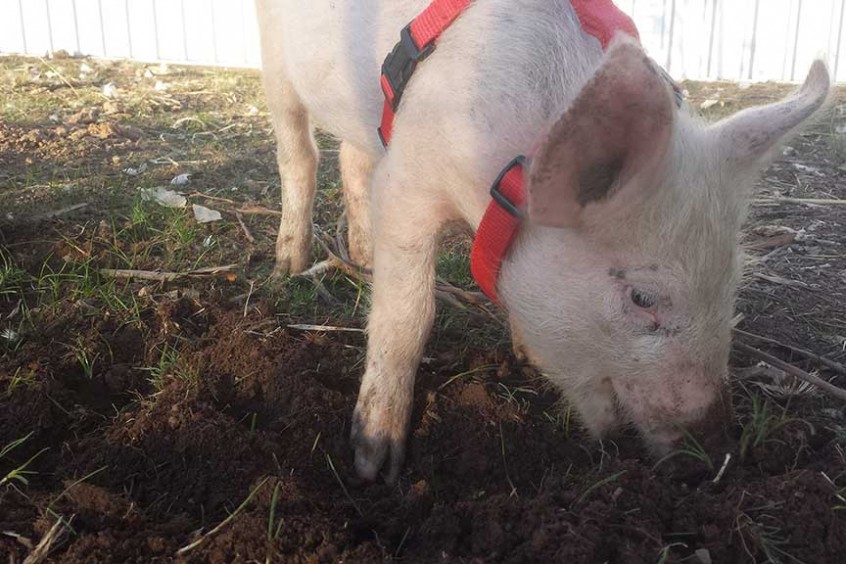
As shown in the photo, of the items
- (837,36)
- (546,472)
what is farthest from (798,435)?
(837,36)

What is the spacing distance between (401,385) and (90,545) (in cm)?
110

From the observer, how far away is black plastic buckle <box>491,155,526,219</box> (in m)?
2.43

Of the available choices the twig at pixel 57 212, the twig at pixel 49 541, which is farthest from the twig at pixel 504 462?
the twig at pixel 57 212

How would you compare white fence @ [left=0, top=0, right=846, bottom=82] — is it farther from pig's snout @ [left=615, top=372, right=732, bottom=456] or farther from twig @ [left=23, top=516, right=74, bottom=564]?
twig @ [left=23, top=516, right=74, bottom=564]

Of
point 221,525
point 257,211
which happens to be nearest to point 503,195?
point 221,525

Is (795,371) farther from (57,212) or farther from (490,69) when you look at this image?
(57,212)

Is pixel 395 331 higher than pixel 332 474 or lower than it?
higher

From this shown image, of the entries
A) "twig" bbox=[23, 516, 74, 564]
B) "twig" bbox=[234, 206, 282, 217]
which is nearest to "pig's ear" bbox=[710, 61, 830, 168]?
"twig" bbox=[23, 516, 74, 564]

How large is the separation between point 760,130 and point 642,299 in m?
0.62

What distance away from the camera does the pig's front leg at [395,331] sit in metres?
2.83

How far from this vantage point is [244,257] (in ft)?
14.0

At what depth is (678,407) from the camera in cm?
252

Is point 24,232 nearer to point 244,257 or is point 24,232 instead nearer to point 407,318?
point 244,257

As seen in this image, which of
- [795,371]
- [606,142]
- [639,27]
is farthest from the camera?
[639,27]
